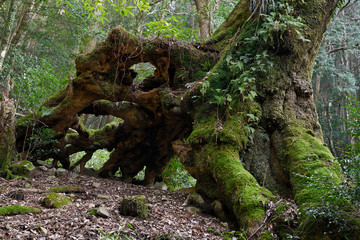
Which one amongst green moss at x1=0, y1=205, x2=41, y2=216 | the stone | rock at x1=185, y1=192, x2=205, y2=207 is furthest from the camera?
rock at x1=185, y1=192, x2=205, y2=207

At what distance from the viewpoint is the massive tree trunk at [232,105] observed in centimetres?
360

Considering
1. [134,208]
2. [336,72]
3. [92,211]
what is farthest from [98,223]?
[336,72]

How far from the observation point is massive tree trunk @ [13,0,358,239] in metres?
3.60

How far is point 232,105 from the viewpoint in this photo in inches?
178

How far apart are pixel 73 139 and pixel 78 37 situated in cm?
469

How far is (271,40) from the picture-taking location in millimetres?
4738

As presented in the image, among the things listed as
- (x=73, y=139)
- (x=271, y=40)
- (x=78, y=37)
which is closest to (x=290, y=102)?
(x=271, y=40)

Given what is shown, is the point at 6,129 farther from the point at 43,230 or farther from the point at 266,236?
the point at 266,236

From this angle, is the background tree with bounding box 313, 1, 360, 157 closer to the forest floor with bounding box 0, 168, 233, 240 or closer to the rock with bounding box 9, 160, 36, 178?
the forest floor with bounding box 0, 168, 233, 240

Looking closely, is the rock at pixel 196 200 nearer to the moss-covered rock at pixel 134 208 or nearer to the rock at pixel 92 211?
the moss-covered rock at pixel 134 208

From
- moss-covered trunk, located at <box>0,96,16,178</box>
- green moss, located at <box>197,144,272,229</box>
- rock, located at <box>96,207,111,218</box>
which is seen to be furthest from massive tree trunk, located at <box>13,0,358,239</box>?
rock, located at <box>96,207,111,218</box>

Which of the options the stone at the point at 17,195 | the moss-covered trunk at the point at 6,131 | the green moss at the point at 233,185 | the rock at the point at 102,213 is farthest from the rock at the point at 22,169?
the green moss at the point at 233,185

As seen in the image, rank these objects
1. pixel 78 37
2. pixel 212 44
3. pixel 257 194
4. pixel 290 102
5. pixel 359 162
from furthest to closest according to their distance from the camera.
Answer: pixel 78 37 < pixel 212 44 < pixel 290 102 < pixel 257 194 < pixel 359 162

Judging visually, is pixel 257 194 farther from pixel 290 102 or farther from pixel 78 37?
pixel 78 37
